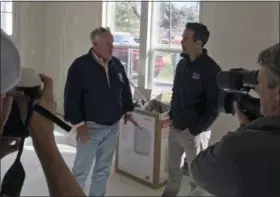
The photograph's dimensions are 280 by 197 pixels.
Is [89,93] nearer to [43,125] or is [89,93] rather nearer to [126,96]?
[126,96]

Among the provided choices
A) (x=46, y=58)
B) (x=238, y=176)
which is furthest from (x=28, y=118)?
(x=46, y=58)

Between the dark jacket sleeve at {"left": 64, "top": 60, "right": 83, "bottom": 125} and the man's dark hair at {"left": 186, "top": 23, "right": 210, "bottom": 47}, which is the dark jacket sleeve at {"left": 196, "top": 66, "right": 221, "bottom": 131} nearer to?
the man's dark hair at {"left": 186, "top": 23, "right": 210, "bottom": 47}

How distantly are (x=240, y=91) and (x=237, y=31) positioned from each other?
102 inches

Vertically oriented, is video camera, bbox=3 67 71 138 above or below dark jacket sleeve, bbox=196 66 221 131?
above

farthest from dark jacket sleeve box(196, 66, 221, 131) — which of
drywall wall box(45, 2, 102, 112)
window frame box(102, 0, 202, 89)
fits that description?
drywall wall box(45, 2, 102, 112)

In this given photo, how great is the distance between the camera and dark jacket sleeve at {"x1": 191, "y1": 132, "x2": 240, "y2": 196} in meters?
1.04

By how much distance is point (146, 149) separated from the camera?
3357 mm

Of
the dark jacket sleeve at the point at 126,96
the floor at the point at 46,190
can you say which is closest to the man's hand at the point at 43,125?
the dark jacket sleeve at the point at 126,96

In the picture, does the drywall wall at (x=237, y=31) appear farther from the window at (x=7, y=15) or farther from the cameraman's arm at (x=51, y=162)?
the cameraman's arm at (x=51, y=162)

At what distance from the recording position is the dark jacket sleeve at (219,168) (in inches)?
40.9

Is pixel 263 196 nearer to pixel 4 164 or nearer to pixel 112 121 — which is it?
pixel 112 121

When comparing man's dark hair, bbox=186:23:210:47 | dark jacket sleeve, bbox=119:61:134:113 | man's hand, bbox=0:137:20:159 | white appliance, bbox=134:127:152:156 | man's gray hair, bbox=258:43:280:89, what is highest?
man's dark hair, bbox=186:23:210:47

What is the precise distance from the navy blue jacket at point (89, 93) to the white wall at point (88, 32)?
103cm

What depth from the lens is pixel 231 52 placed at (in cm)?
375
